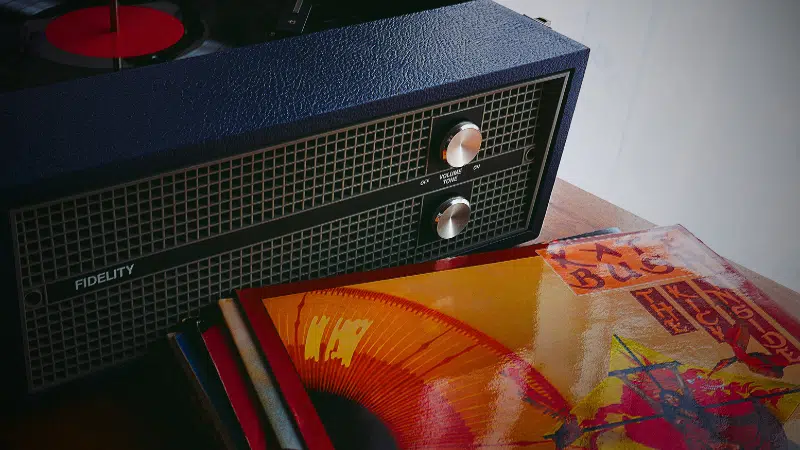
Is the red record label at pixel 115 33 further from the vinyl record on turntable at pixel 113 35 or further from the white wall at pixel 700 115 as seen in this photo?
the white wall at pixel 700 115

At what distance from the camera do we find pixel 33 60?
87 cm

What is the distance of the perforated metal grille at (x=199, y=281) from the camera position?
0.77 metres

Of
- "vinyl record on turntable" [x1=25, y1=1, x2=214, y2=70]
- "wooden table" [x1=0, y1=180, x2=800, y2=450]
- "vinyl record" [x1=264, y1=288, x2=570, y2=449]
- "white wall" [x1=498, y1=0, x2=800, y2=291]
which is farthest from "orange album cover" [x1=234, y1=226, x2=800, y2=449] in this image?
"white wall" [x1=498, y1=0, x2=800, y2=291]

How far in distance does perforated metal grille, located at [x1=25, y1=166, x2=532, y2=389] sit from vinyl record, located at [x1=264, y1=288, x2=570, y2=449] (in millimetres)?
59

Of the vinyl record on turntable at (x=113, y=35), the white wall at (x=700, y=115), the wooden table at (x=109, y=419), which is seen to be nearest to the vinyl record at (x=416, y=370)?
the wooden table at (x=109, y=419)

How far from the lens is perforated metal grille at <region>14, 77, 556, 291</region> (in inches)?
28.4

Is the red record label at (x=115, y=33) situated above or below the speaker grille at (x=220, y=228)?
above

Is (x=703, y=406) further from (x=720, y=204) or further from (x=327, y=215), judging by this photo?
(x=720, y=204)

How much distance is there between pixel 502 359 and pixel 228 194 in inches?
10.7

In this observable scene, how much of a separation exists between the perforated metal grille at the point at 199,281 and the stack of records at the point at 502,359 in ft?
0.10

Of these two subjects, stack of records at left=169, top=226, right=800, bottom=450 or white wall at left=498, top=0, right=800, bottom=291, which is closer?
stack of records at left=169, top=226, right=800, bottom=450

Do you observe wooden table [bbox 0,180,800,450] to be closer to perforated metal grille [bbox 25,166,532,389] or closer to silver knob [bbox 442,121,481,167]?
perforated metal grille [bbox 25,166,532,389]

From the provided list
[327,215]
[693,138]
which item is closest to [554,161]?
[327,215]

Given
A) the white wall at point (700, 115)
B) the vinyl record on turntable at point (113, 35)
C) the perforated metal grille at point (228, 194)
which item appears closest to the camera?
the perforated metal grille at point (228, 194)
